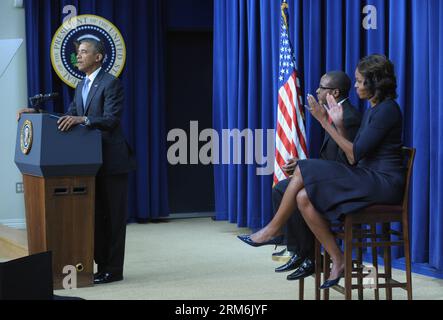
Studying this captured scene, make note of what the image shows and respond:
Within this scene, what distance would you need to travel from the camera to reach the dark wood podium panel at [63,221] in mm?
3957

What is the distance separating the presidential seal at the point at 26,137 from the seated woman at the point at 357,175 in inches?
56.9

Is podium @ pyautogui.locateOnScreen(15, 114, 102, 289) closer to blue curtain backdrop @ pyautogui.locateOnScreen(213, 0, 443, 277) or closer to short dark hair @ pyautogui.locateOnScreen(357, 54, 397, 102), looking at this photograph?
short dark hair @ pyautogui.locateOnScreen(357, 54, 397, 102)

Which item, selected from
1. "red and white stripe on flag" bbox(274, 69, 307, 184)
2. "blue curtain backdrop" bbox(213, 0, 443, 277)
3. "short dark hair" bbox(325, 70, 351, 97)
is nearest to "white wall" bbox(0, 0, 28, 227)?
"blue curtain backdrop" bbox(213, 0, 443, 277)

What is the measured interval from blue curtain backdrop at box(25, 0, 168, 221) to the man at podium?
263 centimetres

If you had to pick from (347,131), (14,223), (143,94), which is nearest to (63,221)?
(347,131)

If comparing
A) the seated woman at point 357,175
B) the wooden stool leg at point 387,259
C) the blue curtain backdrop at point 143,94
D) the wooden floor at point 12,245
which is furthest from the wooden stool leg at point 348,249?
the blue curtain backdrop at point 143,94

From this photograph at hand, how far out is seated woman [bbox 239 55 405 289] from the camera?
3158 mm

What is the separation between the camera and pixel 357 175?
10.4 feet

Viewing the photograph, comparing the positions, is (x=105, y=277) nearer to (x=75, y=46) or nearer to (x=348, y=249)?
(x=348, y=249)

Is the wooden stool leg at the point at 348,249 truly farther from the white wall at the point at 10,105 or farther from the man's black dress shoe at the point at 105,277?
the white wall at the point at 10,105
